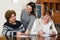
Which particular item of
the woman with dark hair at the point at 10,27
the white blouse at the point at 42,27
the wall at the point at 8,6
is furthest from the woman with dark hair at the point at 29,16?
the wall at the point at 8,6

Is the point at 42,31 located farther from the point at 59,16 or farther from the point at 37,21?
the point at 59,16

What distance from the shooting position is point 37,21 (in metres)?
2.56

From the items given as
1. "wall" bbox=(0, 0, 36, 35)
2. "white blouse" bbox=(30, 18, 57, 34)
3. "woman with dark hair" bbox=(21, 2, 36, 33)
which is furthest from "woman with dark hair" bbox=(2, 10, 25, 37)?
"wall" bbox=(0, 0, 36, 35)

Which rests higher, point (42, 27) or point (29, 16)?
point (29, 16)

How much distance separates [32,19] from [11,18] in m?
0.55

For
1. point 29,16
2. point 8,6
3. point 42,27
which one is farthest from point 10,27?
point 8,6

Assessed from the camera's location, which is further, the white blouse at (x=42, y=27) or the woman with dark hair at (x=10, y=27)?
the white blouse at (x=42, y=27)

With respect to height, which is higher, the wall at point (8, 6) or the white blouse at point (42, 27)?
the wall at point (8, 6)

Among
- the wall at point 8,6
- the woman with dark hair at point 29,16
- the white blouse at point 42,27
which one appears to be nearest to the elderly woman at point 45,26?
the white blouse at point 42,27

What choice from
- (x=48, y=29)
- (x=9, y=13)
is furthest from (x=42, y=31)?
(x=9, y=13)

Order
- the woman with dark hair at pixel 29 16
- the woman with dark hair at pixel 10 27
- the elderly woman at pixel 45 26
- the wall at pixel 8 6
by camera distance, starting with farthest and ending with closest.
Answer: the wall at pixel 8 6 < the woman with dark hair at pixel 29 16 < the elderly woman at pixel 45 26 < the woman with dark hair at pixel 10 27

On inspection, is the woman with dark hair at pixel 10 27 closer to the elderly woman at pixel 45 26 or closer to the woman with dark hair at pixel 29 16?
the elderly woman at pixel 45 26

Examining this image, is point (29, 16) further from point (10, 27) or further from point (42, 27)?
point (10, 27)

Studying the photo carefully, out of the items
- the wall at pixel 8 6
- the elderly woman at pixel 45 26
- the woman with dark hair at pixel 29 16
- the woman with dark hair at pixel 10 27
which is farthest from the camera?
the wall at pixel 8 6
